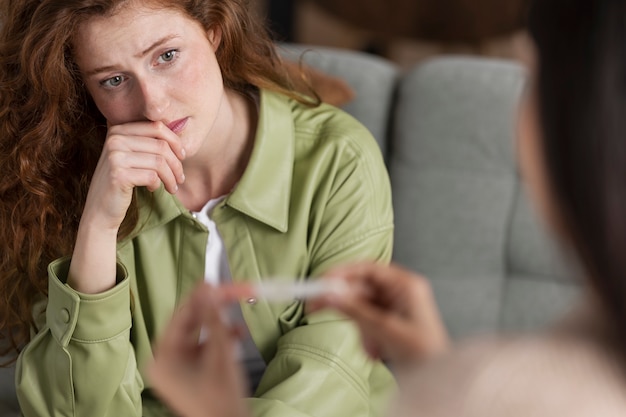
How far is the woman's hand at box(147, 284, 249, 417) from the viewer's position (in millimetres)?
792

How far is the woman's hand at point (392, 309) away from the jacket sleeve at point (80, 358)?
697 millimetres

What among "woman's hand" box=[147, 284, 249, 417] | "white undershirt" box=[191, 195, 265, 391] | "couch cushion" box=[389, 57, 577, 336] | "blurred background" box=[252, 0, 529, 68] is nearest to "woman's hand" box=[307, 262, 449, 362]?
"woman's hand" box=[147, 284, 249, 417]

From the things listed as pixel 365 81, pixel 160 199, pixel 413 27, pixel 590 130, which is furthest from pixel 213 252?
pixel 413 27

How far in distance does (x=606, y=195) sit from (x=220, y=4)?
0.98 m

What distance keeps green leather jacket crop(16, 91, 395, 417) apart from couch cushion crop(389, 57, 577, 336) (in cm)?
52

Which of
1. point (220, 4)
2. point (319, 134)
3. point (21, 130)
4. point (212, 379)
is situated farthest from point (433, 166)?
point (212, 379)

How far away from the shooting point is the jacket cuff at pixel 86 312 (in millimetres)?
1378

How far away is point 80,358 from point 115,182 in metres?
0.29

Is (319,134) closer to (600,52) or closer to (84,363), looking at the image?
(84,363)

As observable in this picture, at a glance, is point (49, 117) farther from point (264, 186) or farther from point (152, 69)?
point (264, 186)

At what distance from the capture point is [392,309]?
2.50ft

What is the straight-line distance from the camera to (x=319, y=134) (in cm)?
161

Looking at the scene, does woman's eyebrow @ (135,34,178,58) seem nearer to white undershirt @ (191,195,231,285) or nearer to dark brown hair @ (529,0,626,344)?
white undershirt @ (191,195,231,285)

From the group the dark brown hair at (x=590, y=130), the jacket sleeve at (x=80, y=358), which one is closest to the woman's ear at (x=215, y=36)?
the jacket sleeve at (x=80, y=358)
